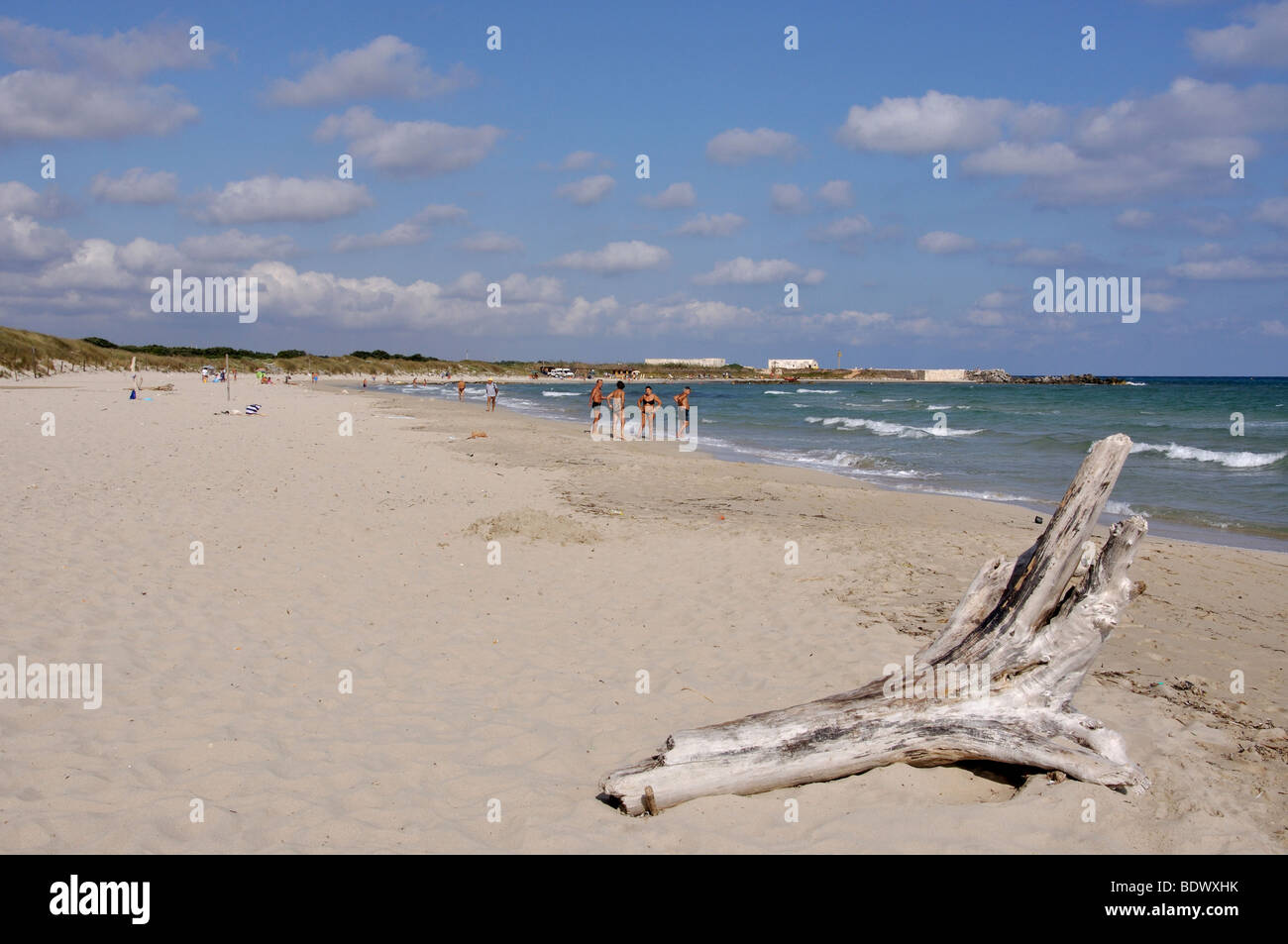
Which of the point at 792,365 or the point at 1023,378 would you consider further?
the point at 792,365

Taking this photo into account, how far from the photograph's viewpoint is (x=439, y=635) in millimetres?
6566

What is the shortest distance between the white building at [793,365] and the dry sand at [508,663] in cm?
17703

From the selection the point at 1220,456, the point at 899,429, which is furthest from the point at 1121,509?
the point at 899,429

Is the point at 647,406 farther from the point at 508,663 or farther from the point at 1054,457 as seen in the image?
the point at 508,663

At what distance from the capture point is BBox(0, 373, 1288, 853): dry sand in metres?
3.80

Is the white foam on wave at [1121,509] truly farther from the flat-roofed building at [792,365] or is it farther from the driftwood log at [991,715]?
the flat-roofed building at [792,365]

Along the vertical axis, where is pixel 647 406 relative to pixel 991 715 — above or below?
above

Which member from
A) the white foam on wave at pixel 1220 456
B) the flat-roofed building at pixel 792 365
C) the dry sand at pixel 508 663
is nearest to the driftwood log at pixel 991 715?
the dry sand at pixel 508 663

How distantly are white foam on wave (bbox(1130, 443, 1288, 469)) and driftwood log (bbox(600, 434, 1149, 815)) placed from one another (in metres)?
17.5

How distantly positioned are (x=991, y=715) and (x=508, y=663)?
3.42 metres

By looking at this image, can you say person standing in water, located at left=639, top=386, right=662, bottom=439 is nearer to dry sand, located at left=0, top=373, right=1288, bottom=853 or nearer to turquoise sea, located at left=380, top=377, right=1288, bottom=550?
turquoise sea, located at left=380, top=377, right=1288, bottom=550

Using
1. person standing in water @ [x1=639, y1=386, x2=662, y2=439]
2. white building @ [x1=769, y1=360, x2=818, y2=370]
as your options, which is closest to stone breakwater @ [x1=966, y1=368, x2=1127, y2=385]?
white building @ [x1=769, y1=360, x2=818, y2=370]

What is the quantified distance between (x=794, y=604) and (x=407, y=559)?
4.17m

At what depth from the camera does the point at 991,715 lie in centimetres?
430
